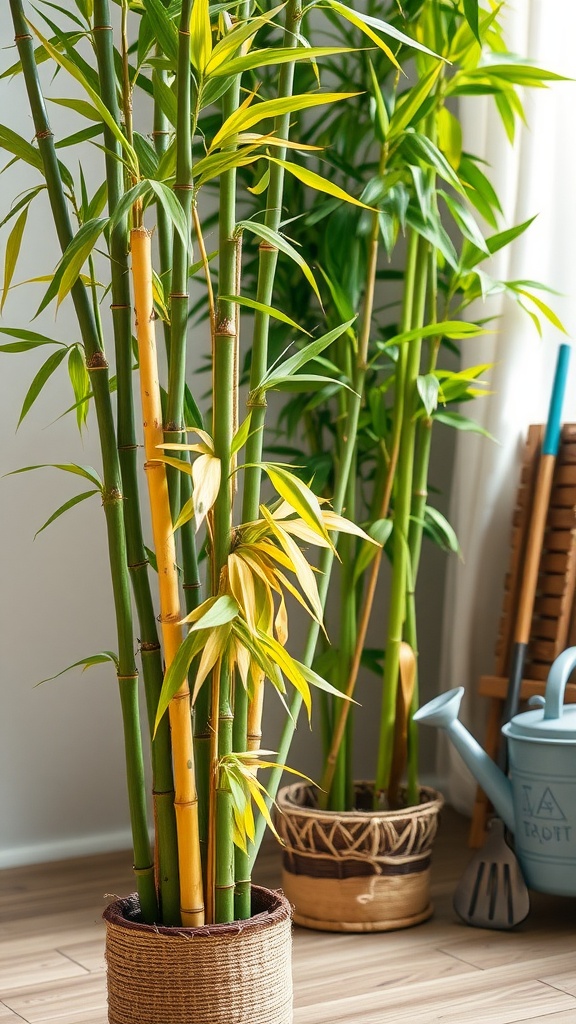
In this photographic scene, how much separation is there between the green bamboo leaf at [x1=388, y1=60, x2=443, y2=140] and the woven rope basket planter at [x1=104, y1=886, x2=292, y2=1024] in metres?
1.21

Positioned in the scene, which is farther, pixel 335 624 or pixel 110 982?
pixel 335 624

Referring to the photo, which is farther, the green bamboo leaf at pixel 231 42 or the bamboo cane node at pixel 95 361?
the bamboo cane node at pixel 95 361

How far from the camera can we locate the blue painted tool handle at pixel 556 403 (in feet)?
7.20

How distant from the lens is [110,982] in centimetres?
127

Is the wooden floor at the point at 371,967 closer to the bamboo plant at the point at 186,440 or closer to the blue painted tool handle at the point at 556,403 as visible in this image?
the bamboo plant at the point at 186,440

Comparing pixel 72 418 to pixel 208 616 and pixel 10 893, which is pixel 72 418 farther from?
pixel 208 616

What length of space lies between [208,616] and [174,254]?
389 mm

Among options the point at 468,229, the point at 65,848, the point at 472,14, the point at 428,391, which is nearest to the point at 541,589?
the point at 428,391

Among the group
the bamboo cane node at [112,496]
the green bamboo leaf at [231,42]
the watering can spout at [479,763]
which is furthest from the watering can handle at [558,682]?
the green bamboo leaf at [231,42]

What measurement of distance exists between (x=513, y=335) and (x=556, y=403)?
0.60 feet

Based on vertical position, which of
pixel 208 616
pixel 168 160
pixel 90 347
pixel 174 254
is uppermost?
pixel 168 160

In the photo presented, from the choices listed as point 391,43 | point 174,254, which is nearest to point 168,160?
point 174,254

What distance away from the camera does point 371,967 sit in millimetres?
1771

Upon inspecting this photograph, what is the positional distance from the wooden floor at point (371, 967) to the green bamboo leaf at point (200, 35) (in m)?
1.24
